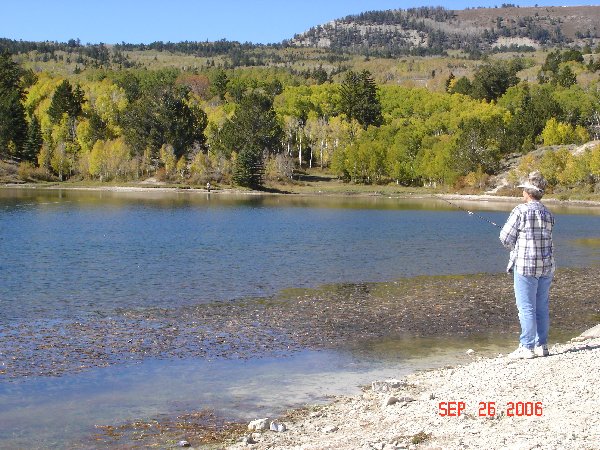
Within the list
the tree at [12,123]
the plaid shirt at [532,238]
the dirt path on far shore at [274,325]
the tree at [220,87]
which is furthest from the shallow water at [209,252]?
the tree at [220,87]

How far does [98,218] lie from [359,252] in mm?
28765

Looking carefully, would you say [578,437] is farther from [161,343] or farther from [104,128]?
[104,128]

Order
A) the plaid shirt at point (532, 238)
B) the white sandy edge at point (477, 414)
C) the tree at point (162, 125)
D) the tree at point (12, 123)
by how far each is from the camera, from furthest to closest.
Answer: the tree at point (162, 125), the tree at point (12, 123), the plaid shirt at point (532, 238), the white sandy edge at point (477, 414)

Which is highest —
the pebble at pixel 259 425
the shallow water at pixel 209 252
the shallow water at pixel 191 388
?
the pebble at pixel 259 425

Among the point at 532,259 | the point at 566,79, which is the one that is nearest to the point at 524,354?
the point at 532,259

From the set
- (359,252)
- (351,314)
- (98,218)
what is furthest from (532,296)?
(98,218)

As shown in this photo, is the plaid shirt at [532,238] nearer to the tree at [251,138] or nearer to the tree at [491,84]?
the tree at [251,138]

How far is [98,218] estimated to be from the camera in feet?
207

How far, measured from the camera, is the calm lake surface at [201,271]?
46.5ft

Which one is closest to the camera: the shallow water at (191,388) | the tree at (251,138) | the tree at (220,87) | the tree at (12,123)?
the shallow water at (191,388)

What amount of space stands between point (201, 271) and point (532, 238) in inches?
868

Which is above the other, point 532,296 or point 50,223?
point 532,296
